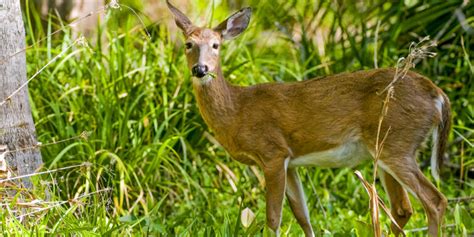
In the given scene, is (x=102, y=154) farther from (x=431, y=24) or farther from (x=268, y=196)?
(x=431, y=24)

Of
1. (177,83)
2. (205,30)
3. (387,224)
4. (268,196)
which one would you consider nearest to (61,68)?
(177,83)

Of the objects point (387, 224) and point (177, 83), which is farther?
point (177, 83)

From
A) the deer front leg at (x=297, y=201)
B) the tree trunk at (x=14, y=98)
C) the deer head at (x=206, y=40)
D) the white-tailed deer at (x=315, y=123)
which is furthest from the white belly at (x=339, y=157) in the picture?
the tree trunk at (x=14, y=98)

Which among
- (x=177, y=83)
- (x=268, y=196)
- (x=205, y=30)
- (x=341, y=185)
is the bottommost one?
(x=341, y=185)

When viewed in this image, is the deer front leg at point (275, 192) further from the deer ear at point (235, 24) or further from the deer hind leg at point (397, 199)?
the deer ear at point (235, 24)

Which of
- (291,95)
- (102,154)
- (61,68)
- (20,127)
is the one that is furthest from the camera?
(61,68)

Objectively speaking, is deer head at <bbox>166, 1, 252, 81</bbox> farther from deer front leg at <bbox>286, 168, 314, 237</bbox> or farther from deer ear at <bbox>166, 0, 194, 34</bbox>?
deer front leg at <bbox>286, 168, 314, 237</bbox>

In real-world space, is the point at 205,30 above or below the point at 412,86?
above

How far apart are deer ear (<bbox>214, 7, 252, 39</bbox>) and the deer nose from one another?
539 millimetres

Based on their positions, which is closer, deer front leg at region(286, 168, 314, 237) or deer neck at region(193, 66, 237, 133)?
deer front leg at region(286, 168, 314, 237)

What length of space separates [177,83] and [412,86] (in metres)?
2.35

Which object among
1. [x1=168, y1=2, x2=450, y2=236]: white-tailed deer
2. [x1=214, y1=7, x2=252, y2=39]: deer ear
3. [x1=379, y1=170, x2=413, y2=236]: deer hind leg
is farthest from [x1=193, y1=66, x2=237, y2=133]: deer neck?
[x1=379, y1=170, x2=413, y2=236]: deer hind leg

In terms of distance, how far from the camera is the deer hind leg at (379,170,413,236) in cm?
618

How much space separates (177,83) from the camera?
765 cm
